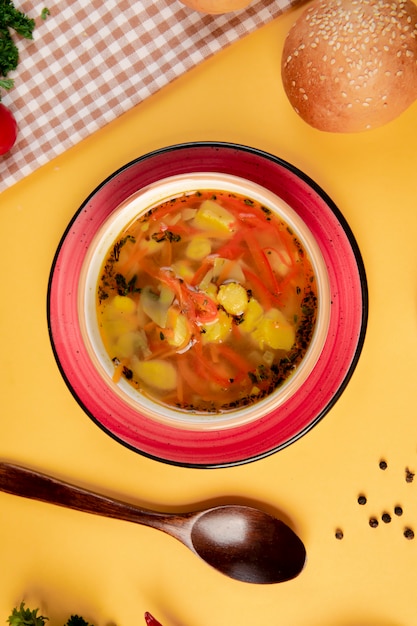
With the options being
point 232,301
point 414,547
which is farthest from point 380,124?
point 414,547

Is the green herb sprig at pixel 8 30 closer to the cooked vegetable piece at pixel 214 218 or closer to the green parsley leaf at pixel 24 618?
the cooked vegetable piece at pixel 214 218

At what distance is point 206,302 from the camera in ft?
5.04

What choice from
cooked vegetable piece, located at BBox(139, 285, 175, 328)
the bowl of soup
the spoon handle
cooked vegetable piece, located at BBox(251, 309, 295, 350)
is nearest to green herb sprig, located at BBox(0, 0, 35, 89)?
the bowl of soup

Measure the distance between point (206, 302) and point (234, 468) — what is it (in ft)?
1.52

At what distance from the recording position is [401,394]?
1638mm

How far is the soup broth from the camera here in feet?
4.99

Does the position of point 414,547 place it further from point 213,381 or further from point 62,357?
point 62,357

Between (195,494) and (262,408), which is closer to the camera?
(262,408)

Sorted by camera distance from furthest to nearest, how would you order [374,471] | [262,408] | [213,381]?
1. [374,471]
2. [213,381]
3. [262,408]

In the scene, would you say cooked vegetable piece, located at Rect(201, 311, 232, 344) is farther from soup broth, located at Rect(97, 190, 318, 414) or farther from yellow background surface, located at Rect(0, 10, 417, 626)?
yellow background surface, located at Rect(0, 10, 417, 626)

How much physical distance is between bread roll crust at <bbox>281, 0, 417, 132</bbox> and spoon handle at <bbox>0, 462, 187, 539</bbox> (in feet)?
3.66

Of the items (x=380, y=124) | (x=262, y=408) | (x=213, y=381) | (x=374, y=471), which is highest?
(x=380, y=124)

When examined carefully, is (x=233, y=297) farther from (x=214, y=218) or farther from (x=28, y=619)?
(x=28, y=619)

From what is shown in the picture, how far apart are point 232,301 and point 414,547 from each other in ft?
2.73
